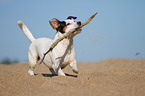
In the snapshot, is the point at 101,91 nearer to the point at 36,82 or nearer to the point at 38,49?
the point at 36,82

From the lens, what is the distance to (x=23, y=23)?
5715mm

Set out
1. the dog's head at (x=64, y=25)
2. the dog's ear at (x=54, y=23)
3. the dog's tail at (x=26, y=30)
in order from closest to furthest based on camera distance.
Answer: the dog's head at (x=64, y=25) < the dog's ear at (x=54, y=23) < the dog's tail at (x=26, y=30)

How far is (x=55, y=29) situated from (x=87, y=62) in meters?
6.90

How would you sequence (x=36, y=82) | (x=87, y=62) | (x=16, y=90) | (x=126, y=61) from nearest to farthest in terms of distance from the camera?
(x=16, y=90) < (x=36, y=82) < (x=126, y=61) < (x=87, y=62)

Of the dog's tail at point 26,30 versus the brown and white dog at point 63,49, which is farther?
the dog's tail at point 26,30

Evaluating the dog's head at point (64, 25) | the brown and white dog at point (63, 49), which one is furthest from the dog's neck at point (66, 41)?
the dog's head at point (64, 25)

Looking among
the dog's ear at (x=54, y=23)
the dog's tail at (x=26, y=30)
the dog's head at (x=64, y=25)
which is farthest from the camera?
the dog's tail at (x=26, y=30)

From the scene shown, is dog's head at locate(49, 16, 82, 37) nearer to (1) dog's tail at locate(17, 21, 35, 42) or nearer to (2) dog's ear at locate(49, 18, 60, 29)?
(2) dog's ear at locate(49, 18, 60, 29)

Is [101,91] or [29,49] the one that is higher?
[29,49]

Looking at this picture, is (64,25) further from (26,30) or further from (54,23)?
(26,30)

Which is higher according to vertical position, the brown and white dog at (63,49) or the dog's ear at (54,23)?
the dog's ear at (54,23)

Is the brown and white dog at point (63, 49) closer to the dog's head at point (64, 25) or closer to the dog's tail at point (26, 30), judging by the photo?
the dog's head at point (64, 25)

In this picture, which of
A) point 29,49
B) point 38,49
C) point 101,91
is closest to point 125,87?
point 101,91

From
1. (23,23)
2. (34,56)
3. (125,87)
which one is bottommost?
(125,87)
